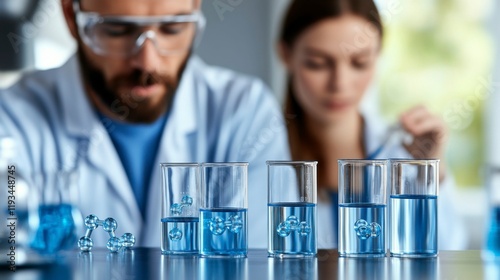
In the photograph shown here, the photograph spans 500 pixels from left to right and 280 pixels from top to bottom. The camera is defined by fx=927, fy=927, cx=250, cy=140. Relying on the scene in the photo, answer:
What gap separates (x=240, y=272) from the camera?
148cm

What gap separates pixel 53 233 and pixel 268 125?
1501mm

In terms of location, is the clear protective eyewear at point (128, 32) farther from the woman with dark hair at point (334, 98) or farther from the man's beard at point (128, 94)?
the woman with dark hair at point (334, 98)

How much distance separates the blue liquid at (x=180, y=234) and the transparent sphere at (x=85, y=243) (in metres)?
0.17

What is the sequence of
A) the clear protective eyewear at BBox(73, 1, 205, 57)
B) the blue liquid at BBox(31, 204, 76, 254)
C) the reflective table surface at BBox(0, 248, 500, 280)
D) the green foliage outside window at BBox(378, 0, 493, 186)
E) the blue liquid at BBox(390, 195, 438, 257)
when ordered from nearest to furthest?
the reflective table surface at BBox(0, 248, 500, 280) → the blue liquid at BBox(390, 195, 438, 257) → the blue liquid at BBox(31, 204, 76, 254) → the clear protective eyewear at BBox(73, 1, 205, 57) → the green foliage outside window at BBox(378, 0, 493, 186)

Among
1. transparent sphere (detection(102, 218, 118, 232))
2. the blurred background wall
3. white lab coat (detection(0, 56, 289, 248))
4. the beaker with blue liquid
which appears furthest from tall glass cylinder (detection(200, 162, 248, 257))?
the blurred background wall

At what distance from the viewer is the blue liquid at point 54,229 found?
5.70 feet

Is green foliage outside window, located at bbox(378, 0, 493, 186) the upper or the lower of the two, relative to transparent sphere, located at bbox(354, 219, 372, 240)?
upper

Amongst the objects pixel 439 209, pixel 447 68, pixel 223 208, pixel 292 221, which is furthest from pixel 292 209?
pixel 447 68

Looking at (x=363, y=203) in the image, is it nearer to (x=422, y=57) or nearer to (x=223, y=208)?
(x=223, y=208)

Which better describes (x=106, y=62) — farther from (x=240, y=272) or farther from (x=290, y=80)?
(x=240, y=272)

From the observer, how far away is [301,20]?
317 cm

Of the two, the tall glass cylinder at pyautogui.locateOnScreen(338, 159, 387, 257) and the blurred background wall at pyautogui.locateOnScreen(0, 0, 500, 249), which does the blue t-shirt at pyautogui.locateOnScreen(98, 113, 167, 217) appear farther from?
the tall glass cylinder at pyautogui.locateOnScreen(338, 159, 387, 257)

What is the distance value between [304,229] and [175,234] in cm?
25

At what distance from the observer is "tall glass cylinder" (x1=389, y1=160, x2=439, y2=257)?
161 centimetres
